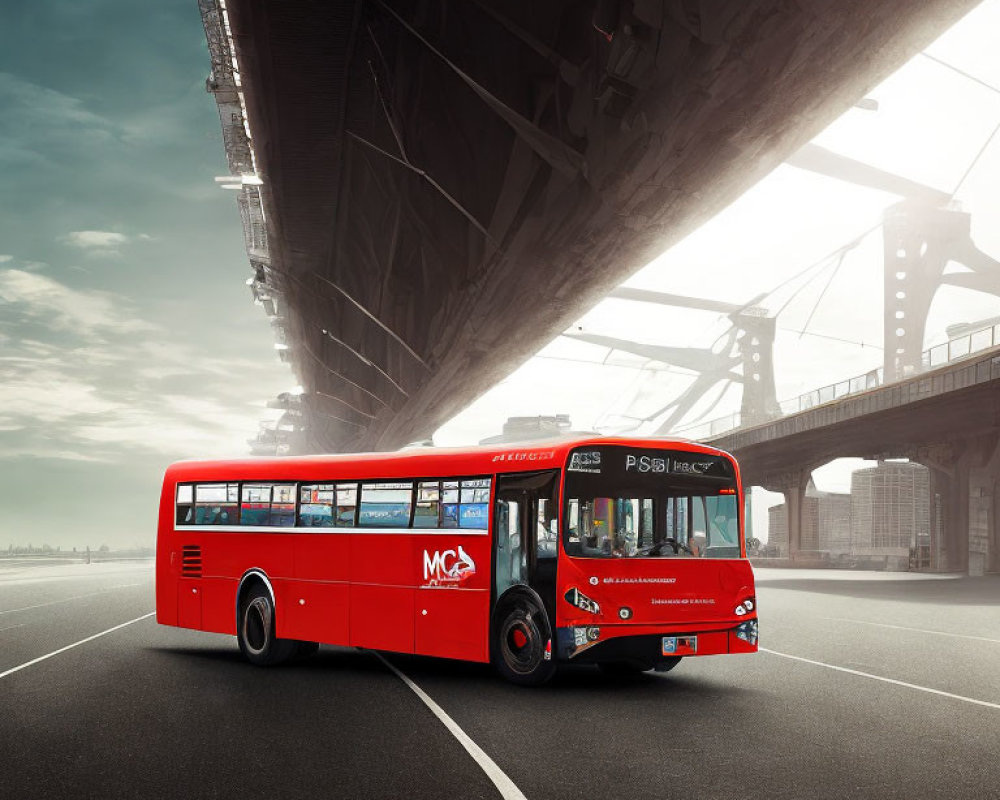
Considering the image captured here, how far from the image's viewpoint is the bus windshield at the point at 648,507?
10391 millimetres

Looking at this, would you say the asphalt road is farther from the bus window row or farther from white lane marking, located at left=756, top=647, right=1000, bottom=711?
the bus window row

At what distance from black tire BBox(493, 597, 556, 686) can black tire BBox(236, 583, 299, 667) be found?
11.0ft

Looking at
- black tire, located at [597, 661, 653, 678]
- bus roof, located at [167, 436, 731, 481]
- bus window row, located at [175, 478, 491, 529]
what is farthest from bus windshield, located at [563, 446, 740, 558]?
black tire, located at [597, 661, 653, 678]

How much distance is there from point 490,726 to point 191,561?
763cm

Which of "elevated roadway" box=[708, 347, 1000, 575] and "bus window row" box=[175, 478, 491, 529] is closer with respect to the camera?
"bus window row" box=[175, 478, 491, 529]

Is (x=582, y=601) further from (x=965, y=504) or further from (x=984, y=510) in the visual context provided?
(x=965, y=504)

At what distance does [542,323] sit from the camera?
19.0m

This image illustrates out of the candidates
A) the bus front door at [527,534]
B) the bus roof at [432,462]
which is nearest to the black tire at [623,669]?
the bus front door at [527,534]

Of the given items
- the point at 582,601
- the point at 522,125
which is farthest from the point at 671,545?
the point at 522,125

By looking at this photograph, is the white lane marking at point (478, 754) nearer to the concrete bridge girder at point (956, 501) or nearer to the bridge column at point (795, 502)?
the concrete bridge girder at point (956, 501)

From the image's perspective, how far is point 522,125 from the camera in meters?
12.1

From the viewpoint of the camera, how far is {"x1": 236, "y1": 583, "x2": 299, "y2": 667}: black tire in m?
12.9

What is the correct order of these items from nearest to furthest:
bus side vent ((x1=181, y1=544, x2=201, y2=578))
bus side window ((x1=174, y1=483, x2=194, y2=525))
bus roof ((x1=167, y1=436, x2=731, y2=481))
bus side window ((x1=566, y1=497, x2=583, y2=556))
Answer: bus side window ((x1=566, y1=497, x2=583, y2=556)) < bus roof ((x1=167, y1=436, x2=731, y2=481)) < bus side vent ((x1=181, y1=544, x2=201, y2=578)) < bus side window ((x1=174, y1=483, x2=194, y2=525))

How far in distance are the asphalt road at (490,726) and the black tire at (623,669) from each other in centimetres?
27
